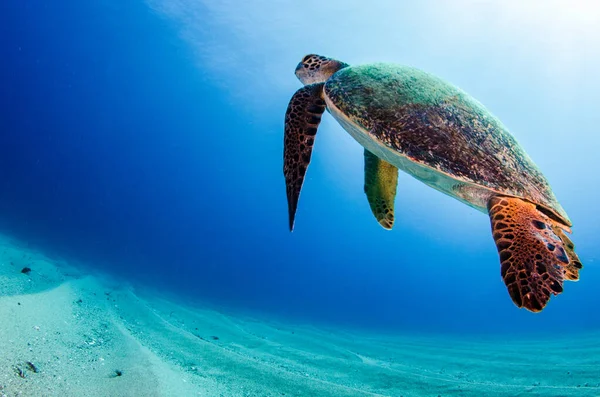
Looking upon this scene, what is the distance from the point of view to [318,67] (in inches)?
136

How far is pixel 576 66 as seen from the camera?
26.9 metres

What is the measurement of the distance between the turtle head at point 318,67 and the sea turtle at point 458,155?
81cm

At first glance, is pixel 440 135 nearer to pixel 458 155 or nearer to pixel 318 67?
pixel 458 155

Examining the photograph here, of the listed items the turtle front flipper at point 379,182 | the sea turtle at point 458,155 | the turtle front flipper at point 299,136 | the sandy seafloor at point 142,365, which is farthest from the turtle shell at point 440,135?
the sandy seafloor at point 142,365

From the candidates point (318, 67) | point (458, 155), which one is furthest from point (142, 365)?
point (318, 67)

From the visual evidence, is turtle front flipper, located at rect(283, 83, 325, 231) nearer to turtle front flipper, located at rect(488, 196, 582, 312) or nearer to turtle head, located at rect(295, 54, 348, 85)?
turtle head, located at rect(295, 54, 348, 85)

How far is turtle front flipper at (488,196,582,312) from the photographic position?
1529mm

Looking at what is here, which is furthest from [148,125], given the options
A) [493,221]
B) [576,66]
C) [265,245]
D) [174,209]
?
[493,221]

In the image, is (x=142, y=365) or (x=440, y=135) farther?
(x=142, y=365)

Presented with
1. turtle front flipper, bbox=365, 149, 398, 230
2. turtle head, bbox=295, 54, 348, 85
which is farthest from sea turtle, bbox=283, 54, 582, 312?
turtle front flipper, bbox=365, 149, 398, 230

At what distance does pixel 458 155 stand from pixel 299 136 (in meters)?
1.17

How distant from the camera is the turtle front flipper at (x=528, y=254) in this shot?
5.02ft

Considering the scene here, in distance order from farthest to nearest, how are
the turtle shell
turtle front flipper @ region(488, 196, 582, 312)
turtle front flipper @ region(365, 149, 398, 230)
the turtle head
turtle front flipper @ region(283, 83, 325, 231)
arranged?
the turtle head → turtle front flipper @ region(365, 149, 398, 230) → turtle front flipper @ region(283, 83, 325, 231) → the turtle shell → turtle front flipper @ region(488, 196, 582, 312)

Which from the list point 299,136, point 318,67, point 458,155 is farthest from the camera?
point 318,67
